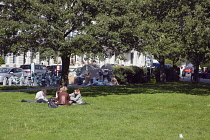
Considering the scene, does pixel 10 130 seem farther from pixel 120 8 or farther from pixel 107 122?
pixel 120 8

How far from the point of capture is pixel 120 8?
21.1 m

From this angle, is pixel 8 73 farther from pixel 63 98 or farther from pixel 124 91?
pixel 63 98

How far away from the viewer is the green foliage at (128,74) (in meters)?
35.1

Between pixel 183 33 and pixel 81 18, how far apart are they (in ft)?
23.0

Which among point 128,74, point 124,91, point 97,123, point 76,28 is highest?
point 76,28

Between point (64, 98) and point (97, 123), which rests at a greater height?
point (64, 98)

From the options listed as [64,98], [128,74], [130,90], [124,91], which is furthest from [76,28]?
[128,74]

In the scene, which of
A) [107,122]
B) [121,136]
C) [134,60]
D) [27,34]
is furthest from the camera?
[134,60]

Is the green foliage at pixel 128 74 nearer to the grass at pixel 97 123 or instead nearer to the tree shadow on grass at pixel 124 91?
the tree shadow on grass at pixel 124 91

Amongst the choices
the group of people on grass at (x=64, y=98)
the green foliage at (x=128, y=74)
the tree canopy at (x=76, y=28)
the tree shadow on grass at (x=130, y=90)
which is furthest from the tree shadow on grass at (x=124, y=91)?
the green foliage at (x=128, y=74)

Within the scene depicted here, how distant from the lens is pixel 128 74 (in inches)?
1430

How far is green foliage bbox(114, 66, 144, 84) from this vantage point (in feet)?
115

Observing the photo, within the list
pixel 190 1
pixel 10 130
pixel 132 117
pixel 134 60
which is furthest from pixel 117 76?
pixel 134 60

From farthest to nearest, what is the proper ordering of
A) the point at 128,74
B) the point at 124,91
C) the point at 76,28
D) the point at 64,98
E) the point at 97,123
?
1. the point at 128,74
2. the point at 124,91
3. the point at 76,28
4. the point at 64,98
5. the point at 97,123
